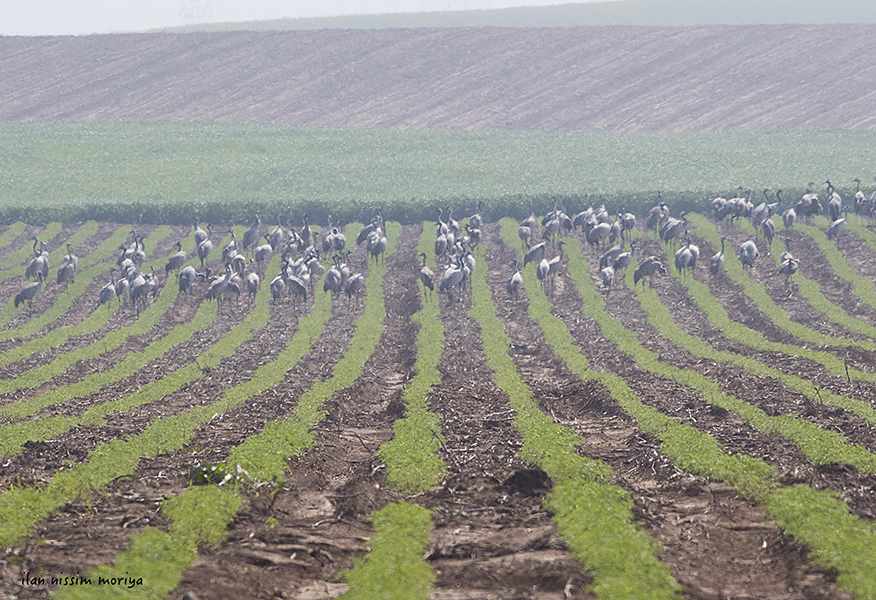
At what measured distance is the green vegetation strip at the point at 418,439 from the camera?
14.3 meters

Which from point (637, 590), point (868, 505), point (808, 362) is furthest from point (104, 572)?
point (808, 362)

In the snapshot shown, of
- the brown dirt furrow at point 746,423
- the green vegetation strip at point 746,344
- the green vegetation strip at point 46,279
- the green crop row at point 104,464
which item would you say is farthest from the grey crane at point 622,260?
the green vegetation strip at point 46,279

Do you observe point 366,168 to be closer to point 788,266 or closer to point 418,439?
point 788,266

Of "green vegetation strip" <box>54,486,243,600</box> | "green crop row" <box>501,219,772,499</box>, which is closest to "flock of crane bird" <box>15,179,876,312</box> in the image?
"green crop row" <box>501,219,772,499</box>

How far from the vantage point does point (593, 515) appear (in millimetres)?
12016

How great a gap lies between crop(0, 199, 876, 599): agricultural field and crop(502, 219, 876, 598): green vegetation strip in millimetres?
51

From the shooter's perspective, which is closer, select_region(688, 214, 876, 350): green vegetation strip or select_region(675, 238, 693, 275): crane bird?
select_region(688, 214, 876, 350): green vegetation strip

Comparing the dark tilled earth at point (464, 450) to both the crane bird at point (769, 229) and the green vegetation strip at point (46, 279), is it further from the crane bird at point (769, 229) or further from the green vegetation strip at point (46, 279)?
the crane bird at point (769, 229)

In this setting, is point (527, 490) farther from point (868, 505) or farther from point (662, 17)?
point (662, 17)

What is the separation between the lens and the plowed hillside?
80312 millimetres

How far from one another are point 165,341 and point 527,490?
20026 mm

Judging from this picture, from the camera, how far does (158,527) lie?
11.7 m

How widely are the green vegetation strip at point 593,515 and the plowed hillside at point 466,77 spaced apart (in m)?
67.0

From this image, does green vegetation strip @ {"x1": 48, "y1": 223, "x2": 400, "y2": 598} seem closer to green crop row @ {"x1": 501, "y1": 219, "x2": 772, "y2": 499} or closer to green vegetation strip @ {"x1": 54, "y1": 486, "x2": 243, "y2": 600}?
green vegetation strip @ {"x1": 54, "y1": 486, "x2": 243, "y2": 600}
